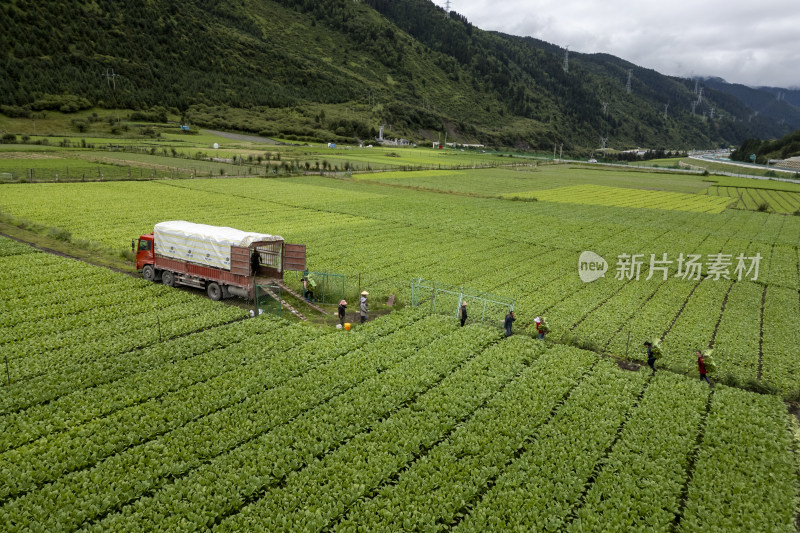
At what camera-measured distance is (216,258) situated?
93.4ft

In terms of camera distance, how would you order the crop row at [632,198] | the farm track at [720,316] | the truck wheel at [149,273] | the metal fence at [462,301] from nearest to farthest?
the farm track at [720,316], the metal fence at [462,301], the truck wheel at [149,273], the crop row at [632,198]

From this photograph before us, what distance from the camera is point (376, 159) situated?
463 ft

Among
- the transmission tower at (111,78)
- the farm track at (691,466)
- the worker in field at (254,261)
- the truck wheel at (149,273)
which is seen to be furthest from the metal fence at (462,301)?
the transmission tower at (111,78)

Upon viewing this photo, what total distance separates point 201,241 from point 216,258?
1.52 m

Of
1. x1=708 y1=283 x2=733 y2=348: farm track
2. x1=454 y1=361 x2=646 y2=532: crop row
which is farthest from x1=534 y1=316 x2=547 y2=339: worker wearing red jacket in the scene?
x1=708 y1=283 x2=733 y2=348: farm track

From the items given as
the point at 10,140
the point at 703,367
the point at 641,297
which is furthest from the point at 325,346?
the point at 10,140

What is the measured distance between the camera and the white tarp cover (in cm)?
2805

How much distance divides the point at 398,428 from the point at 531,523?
220 inches

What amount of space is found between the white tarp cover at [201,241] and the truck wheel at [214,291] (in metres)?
1.32

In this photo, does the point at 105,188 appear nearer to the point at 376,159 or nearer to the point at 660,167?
the point at 376,159

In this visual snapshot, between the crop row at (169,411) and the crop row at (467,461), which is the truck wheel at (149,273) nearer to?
the crop row at (169,411)

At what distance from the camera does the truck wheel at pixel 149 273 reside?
103 ft

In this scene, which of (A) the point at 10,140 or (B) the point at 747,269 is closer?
(B) the point at 747,269

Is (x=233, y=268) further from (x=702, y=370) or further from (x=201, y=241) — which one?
(x=702, y=370)
